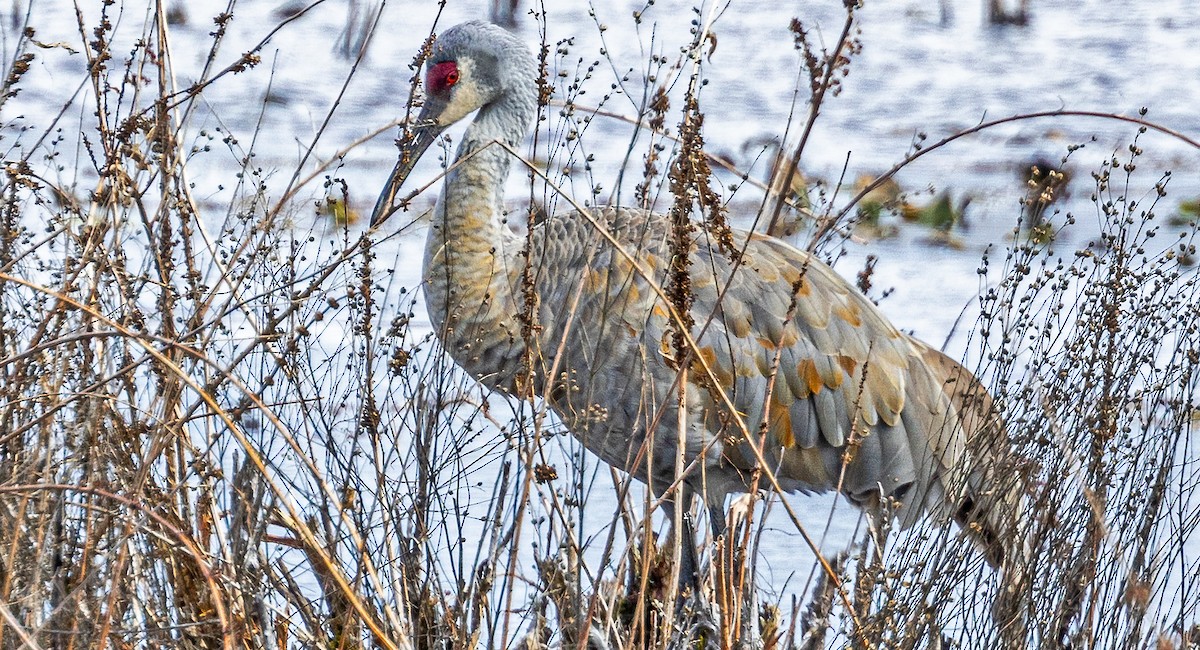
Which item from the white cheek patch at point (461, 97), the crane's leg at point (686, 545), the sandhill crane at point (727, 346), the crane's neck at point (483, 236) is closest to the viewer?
the crane's leg at point (686, 545)

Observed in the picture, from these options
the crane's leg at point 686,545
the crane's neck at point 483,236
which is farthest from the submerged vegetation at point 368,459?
the crane's neck at point 483,236

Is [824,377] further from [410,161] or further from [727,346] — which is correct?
[410,161]

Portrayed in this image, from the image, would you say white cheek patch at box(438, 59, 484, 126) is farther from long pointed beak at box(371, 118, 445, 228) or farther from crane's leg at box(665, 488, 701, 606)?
crane's leg at box(665, 488, 701, 606)

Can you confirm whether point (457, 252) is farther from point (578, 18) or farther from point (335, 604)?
point (578, 18)

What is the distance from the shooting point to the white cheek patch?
3941 millimetres

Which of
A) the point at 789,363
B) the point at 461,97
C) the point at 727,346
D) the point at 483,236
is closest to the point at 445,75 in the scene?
the point at 461,97

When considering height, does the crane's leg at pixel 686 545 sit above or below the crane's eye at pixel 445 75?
below

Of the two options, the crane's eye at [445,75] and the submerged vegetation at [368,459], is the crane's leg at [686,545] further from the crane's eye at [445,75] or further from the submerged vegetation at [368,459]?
the crane's eye at [445,75]

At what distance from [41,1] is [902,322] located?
4821 millimetres

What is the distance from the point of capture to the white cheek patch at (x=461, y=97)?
3941 millimetres

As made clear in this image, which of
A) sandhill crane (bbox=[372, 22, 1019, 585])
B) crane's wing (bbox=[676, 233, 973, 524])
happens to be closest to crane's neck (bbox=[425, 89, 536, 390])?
sandhill crane (bbox=[372, 22, 1019, 585])

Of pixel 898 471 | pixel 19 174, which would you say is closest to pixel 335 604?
pixel 19 174

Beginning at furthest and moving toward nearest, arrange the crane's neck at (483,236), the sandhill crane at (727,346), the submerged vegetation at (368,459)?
1. the crane's neck at (483,236)
2. the sandhill crane at (727,346)
3. the submerged vegetation at (368,459)

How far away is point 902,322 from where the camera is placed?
532cm
